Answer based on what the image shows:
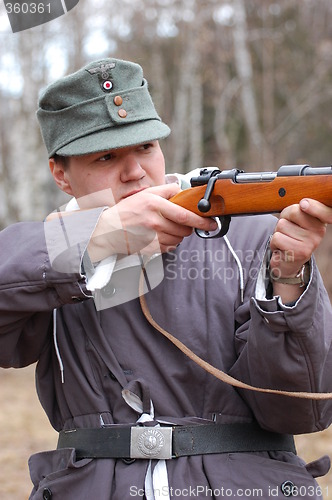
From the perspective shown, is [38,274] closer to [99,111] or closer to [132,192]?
[132,192]

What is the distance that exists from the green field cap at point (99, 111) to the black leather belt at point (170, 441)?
1.06 metres

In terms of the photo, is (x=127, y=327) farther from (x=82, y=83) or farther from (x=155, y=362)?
(x=82, y=83)

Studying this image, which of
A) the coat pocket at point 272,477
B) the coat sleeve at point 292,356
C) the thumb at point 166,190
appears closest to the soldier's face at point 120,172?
the thumb at point 166,190

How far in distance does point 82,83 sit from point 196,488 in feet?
5.25

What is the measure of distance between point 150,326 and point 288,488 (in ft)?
2.44

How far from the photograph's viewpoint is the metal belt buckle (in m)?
2.55

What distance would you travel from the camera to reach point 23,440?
8.02 m

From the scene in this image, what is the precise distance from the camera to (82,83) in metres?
2.97

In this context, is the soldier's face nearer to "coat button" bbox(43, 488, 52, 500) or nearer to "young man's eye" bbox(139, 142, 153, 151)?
"young man's eye" bbox(139, 142, 153, 151)

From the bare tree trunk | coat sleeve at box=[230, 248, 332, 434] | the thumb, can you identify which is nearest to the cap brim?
the thumb

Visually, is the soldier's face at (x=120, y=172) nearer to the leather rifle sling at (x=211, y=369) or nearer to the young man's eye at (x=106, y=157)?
the young man's eye at (x=106, y=157)

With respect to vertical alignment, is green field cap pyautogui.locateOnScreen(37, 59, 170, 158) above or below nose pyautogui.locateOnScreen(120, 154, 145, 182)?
above

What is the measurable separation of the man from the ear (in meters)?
0.15

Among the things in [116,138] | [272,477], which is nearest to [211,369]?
[272,477]
